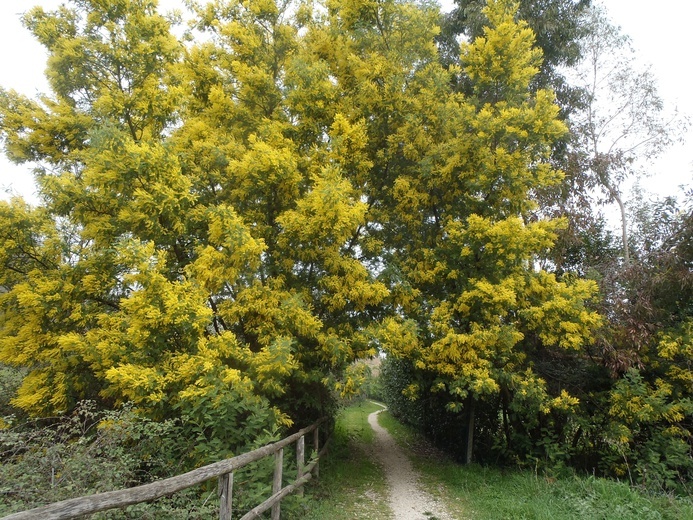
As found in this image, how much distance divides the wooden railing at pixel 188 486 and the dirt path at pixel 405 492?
1808 millimetres

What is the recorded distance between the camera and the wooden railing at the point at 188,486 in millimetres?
2283

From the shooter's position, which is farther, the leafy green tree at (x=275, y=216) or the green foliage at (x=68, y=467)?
the leafy green tree at (x=275, y=216)

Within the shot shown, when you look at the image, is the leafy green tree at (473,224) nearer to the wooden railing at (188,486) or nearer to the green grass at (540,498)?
the green grass at (540,498)

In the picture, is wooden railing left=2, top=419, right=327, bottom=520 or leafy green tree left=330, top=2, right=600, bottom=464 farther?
leafy green tree left=330, top=2, right=600, bottom=464

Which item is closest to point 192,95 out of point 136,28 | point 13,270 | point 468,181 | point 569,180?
point 136,28

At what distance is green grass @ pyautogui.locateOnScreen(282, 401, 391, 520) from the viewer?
255 inches

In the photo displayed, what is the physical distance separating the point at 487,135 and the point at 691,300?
5554mm

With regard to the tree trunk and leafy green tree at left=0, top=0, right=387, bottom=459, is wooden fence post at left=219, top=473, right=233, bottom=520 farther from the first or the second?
the tree trunk

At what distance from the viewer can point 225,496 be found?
402 centimetres

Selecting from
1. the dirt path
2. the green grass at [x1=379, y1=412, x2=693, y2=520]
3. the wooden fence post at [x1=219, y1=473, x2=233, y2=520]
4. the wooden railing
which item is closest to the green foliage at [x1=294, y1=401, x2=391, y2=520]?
the dirt path

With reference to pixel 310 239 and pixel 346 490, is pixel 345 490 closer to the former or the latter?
pixel 346 490

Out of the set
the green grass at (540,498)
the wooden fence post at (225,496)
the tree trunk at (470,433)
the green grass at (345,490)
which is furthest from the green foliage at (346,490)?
the tree trunk at (470,433)

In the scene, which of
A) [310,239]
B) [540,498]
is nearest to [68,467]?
[310,239]

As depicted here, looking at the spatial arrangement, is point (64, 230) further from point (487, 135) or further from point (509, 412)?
point (509, 412)
